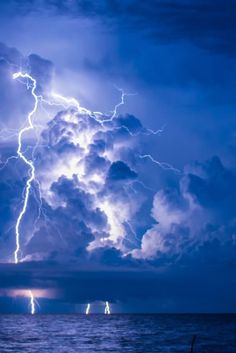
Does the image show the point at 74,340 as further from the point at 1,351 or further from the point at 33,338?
the point at 1,351

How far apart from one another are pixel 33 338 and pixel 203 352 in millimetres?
32072

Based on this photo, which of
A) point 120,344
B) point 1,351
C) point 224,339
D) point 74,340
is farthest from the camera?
point 224,339

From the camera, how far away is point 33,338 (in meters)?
107

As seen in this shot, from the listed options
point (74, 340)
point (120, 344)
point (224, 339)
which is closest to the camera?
point (120, 344)

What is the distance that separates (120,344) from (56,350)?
14212 mm

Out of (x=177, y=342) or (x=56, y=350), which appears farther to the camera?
(x=177, y=342)

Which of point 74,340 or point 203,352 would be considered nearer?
point 203,352

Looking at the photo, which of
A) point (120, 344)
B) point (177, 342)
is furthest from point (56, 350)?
point (177, 342)

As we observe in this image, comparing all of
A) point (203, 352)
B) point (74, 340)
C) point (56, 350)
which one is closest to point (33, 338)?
point (74, 340)

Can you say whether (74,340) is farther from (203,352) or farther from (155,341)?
(203,352)

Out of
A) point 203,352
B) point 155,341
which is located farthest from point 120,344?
point 203,352

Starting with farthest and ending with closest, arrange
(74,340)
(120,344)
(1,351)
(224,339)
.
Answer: (224,339), (74,340), (120,344), (1,351)

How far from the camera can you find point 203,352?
84375 mm

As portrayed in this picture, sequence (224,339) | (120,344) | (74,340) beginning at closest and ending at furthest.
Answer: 1. (120,344)
2. (74,340)
3. (224,339)
